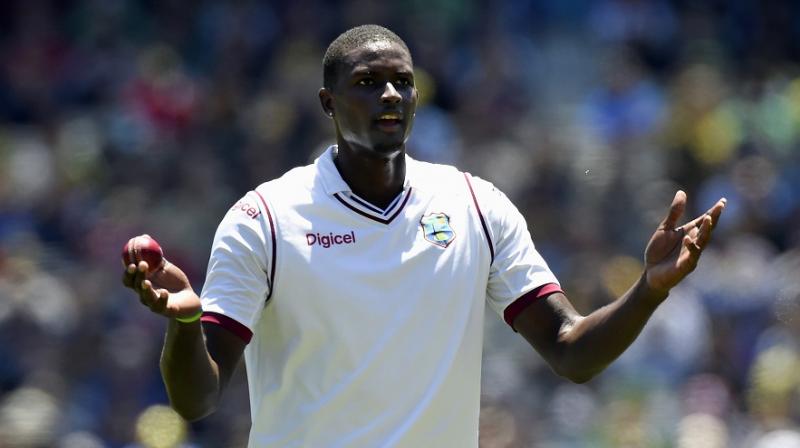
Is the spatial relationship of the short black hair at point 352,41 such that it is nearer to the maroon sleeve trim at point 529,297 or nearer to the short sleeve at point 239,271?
the short sleeve at point 239,271

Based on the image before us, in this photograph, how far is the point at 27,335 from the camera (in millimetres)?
10078

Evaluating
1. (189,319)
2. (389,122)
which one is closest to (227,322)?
(189,319)

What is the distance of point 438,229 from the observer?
4613mm

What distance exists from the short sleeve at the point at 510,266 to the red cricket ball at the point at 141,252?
1.10 metres

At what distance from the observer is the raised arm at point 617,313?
4.23 m

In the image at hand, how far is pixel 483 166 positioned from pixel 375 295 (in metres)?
6.27

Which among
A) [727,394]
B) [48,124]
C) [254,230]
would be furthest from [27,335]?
[254,230]

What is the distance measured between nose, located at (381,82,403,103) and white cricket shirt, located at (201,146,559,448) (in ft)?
1.03

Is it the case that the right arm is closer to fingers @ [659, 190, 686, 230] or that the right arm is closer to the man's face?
the man's face

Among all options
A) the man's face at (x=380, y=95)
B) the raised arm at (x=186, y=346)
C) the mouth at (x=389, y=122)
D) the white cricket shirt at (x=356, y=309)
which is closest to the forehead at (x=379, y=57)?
the man's face at (x=380, y=95)

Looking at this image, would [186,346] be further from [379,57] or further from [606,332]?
[606,332]

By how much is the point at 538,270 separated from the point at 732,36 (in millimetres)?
8432

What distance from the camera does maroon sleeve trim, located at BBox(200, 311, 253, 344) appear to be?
4395mm

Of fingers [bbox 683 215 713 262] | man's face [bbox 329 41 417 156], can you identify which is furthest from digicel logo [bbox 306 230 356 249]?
fingers [bbox 683 215 713 262]
